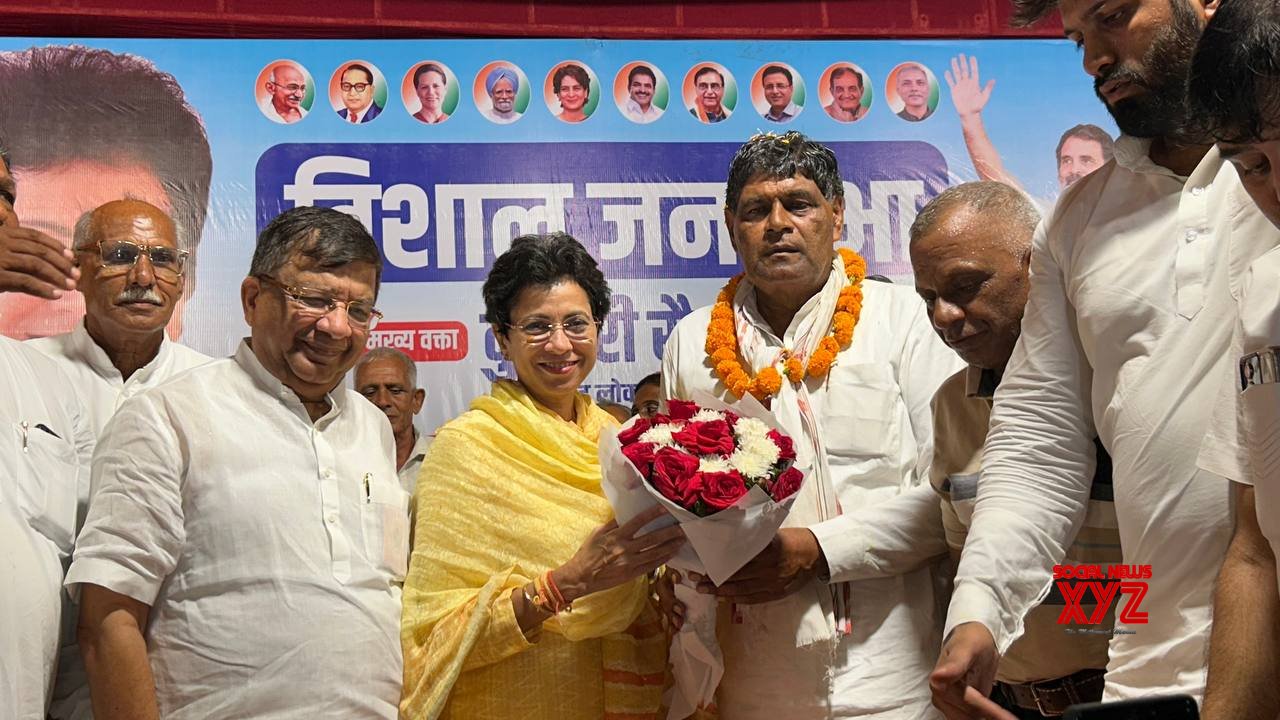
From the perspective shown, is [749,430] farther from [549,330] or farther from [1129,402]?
[1129,402]

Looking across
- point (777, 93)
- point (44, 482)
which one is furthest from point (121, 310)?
point (777, 93)

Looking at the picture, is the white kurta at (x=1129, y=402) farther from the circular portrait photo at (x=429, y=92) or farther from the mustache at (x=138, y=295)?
the circular portrait photo at (x=429, y=92)

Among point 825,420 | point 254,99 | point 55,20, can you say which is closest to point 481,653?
point 825,420

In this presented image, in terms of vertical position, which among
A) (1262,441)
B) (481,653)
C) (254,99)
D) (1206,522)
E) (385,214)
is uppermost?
(254,99)

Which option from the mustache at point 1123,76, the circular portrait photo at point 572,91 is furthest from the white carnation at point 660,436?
the circular portrait photo at point 572,91

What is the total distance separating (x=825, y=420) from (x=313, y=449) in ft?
4.02

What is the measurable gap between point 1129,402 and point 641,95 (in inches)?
135

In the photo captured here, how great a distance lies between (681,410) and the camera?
2.90m

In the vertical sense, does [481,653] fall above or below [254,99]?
below

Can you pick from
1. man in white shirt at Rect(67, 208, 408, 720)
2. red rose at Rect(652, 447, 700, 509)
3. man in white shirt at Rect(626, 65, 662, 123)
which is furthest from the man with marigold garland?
man in white shirt at Rect(626, 65, 662, 123)

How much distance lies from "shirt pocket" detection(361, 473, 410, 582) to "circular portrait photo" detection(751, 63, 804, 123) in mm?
2796

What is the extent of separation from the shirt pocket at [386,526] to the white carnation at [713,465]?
777 millimetres

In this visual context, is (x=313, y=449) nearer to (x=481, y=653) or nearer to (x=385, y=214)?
(x=481, y=653)

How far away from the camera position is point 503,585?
2979 millimetres
